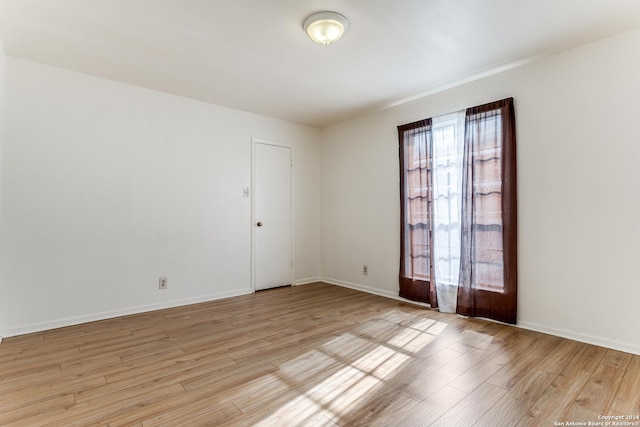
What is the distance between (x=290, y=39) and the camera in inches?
108

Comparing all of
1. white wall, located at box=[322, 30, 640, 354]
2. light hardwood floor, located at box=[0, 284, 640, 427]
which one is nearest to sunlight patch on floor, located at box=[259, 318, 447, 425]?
light hardwood floor, located at box=[0, 284, 640, 427]

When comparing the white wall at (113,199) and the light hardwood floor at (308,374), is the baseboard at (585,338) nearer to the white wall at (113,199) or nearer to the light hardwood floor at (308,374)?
the light hardwood floor at (308,374)

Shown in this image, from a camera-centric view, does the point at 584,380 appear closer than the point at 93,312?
Yes

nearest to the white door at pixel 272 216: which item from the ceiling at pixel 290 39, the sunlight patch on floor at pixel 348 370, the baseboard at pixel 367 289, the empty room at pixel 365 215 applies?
the empty room at pixel 365 215

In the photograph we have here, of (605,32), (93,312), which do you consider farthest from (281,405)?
(605,32)

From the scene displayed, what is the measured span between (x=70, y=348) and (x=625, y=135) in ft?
16.3

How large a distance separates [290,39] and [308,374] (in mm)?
2685

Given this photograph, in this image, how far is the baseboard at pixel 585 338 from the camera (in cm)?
258

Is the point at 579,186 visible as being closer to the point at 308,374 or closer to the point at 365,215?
the point at 365,215

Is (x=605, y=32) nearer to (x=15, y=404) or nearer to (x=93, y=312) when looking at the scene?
(x=15, y=404)

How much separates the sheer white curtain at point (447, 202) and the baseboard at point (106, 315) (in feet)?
8.99

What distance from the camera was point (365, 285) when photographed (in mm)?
4809

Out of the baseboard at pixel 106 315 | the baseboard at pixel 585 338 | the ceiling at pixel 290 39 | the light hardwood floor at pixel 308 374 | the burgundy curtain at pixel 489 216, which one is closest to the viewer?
the light hardwood floor at pixel 308 374

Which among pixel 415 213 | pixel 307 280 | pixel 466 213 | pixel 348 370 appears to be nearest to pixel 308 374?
pixel 348 370
